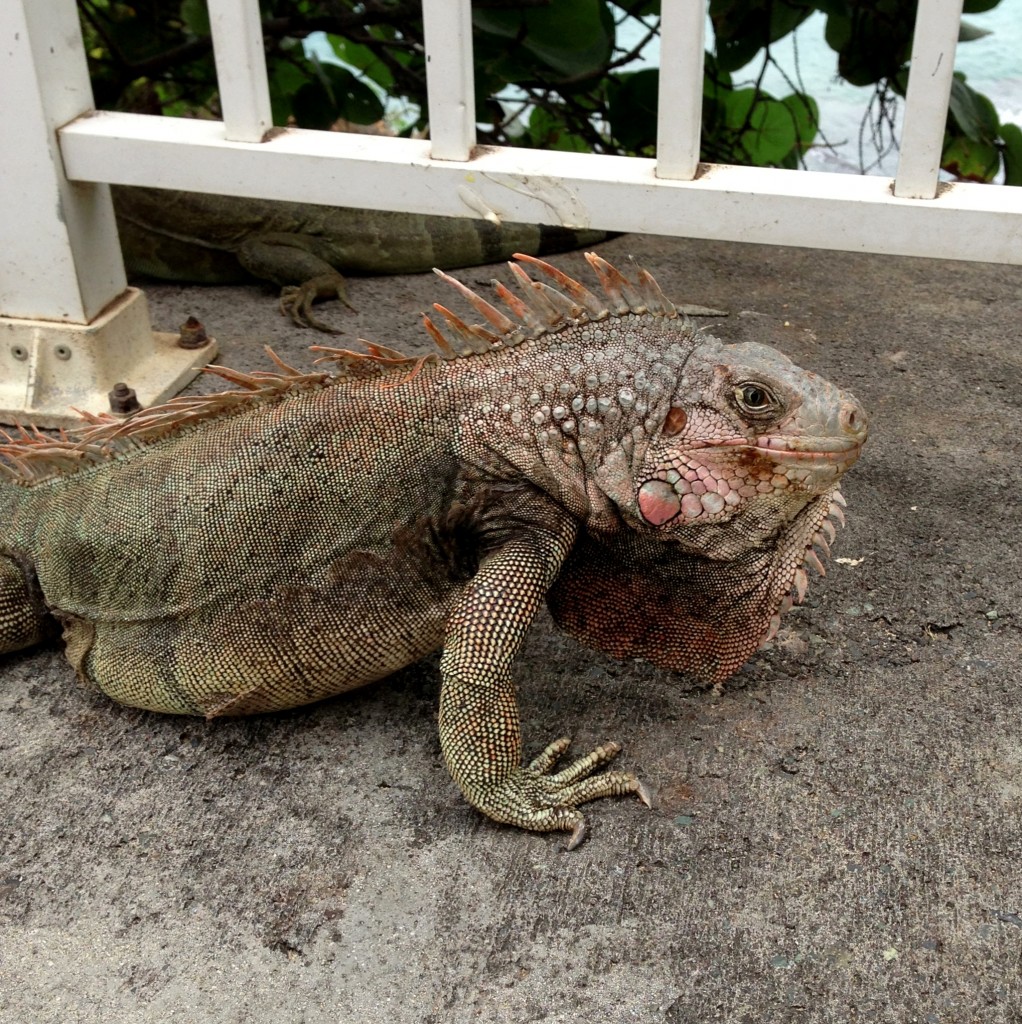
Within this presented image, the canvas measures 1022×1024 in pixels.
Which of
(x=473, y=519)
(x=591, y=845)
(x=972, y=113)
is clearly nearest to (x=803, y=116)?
(x=972, y=113)

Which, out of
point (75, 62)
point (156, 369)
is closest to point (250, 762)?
point (156, 369)

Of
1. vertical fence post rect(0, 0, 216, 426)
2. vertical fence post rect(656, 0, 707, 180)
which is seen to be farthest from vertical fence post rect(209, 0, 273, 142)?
vertical fence post rect(656, 0, 707, 180)

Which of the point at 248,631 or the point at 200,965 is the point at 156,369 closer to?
the point at 248,631

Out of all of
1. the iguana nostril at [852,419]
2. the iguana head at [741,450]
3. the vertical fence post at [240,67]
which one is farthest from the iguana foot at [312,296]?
the iguana nostril at [852,419]

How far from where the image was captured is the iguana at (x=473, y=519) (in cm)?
297

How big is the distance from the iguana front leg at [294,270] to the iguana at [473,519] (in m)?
2.38

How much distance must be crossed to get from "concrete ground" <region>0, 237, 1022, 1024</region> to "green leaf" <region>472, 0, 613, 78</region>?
8.96 ft

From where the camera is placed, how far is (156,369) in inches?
195

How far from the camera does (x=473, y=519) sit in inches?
124

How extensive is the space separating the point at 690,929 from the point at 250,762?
4.26 ft

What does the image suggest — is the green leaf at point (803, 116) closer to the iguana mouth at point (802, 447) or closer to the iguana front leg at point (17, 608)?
the iguana mouth at point (802, 447)

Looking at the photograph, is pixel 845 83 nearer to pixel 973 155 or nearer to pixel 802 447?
pixel 973 155

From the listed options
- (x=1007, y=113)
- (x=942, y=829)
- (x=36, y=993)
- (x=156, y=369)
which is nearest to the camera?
(x=36, y=993)

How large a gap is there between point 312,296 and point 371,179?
1.54 metres
